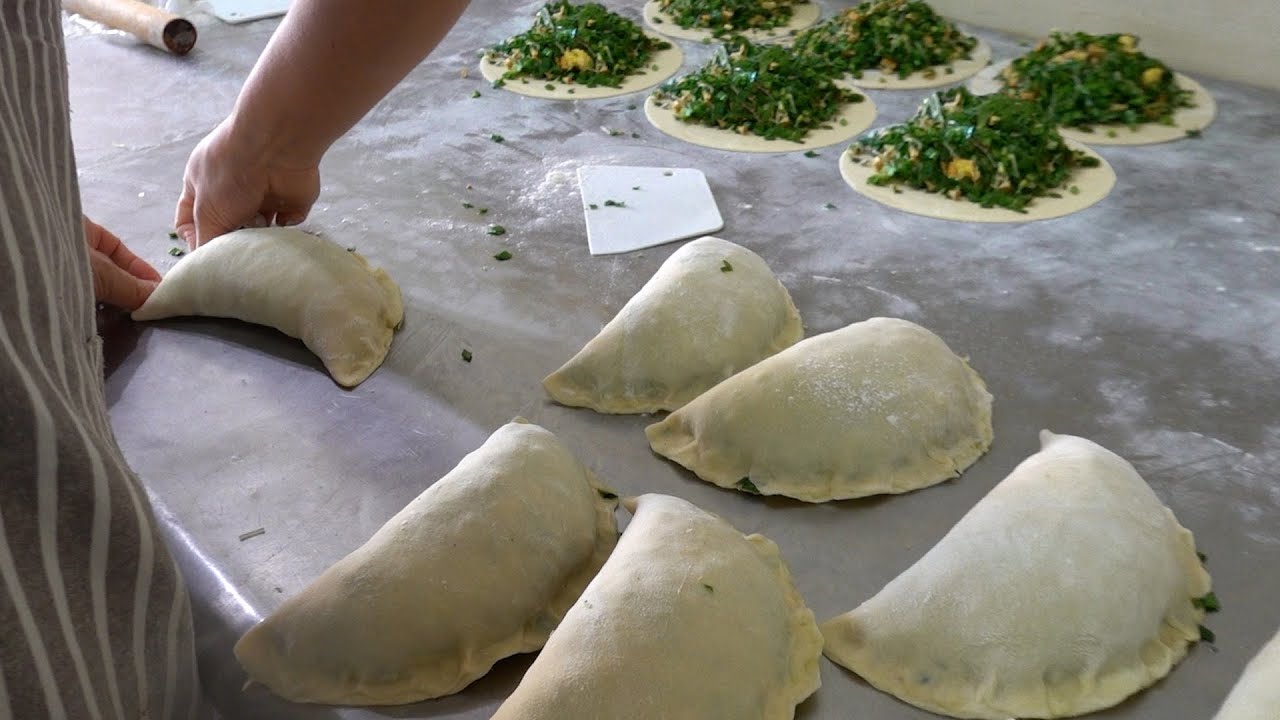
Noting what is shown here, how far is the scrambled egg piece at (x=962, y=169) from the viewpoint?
304cm

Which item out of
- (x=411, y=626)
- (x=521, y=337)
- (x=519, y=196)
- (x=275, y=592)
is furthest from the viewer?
(x=519, y=196)

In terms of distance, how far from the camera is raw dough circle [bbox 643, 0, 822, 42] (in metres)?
4.27

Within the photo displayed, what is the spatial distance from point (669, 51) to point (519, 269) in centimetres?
175

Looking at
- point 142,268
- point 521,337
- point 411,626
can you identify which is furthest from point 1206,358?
point 142,268

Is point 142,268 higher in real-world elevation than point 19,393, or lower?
lower

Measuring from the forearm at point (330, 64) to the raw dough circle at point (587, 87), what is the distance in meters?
1.62

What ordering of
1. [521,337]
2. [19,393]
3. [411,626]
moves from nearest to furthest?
1. [19,393]
2. [411,626]
3. [521,337]

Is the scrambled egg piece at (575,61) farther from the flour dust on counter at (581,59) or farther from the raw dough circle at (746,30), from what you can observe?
the raw dough circle at (746,30)

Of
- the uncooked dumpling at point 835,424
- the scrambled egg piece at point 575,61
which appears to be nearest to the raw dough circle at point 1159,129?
the uncooked dumpling at point 835,424

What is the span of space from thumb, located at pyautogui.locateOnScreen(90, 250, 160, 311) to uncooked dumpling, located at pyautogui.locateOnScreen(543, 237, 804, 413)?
1.15 metres

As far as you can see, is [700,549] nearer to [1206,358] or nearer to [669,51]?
[1206,358]

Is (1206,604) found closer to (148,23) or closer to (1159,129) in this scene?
(1159,129)

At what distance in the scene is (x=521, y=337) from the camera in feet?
8.35

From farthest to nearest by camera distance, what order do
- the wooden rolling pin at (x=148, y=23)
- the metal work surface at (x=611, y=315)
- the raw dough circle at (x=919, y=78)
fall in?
1. the wooden rolling pin at (x=148, y=23)
2. the raw dough circle at (x=919, y=78)
3. the metal work surface at (x=611, y=315)
